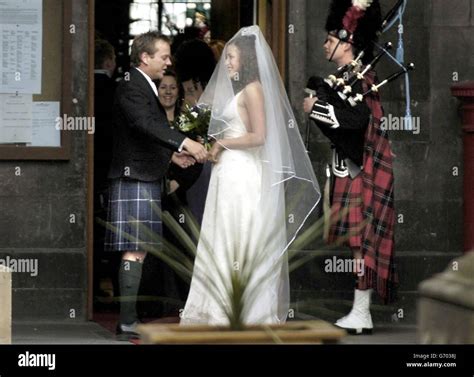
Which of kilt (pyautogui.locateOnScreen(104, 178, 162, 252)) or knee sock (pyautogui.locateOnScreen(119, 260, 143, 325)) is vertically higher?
kilt (pyautogui.locateOnScreen(104, 178, 162, 252))

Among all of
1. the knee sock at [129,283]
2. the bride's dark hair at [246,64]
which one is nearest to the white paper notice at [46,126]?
the knee sock at [129,283]

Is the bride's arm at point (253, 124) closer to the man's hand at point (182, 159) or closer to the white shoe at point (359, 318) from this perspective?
the man's hand at point (182, 159)

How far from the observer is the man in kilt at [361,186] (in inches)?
439

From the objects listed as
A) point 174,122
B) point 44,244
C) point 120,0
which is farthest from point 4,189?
point 120,0

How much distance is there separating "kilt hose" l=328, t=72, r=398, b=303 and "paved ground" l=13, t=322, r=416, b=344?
1.09 ft

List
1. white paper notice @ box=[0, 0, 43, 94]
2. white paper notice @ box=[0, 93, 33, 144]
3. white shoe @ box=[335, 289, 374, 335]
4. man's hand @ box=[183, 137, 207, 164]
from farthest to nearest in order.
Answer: white paper notice @ box=[0, 93, 33, 144] < white paper notice @ box=[0, 0, 43, 94] < white shoe @ box=[335, 289, 374, 335] < man's hand @ box=[183, 137, 207, 164]

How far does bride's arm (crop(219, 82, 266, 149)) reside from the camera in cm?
1066

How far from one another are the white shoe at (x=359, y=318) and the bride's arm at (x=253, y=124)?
1.48 metres

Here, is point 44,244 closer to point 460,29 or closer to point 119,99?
point 119,99

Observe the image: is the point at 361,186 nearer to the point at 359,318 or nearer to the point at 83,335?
the point at 359,318
